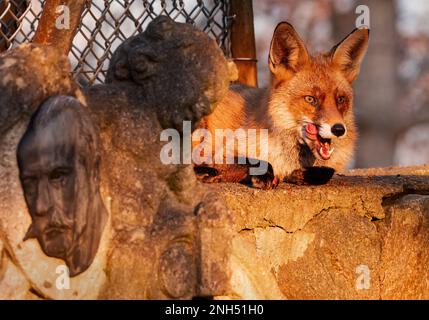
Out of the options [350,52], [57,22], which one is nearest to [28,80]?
[57,22]

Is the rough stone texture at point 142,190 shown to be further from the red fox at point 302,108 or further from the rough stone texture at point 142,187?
the red fox at point 302,108

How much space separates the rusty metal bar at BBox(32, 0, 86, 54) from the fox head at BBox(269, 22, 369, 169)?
1378 mm

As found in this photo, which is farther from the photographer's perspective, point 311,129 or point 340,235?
point 311,129

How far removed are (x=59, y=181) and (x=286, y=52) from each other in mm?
2774

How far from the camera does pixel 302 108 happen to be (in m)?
4.80

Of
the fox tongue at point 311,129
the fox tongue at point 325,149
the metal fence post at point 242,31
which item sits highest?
the metal fence post at point 242,31

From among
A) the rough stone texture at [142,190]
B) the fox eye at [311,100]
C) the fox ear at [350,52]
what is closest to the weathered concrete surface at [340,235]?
the fox eye at [311,100]

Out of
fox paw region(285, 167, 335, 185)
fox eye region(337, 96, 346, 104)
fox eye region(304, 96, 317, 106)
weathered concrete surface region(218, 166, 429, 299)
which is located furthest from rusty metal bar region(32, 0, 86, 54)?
fox eye region(337, 96, 346, 104)

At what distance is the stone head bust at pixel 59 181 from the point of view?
2414 millimetres

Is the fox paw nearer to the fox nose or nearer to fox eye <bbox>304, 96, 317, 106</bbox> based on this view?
the fox nose

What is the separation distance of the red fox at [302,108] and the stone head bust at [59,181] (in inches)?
87.9

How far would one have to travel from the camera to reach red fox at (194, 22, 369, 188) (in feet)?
15.5

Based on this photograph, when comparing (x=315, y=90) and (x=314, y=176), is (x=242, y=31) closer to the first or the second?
(x=315, y=90)
